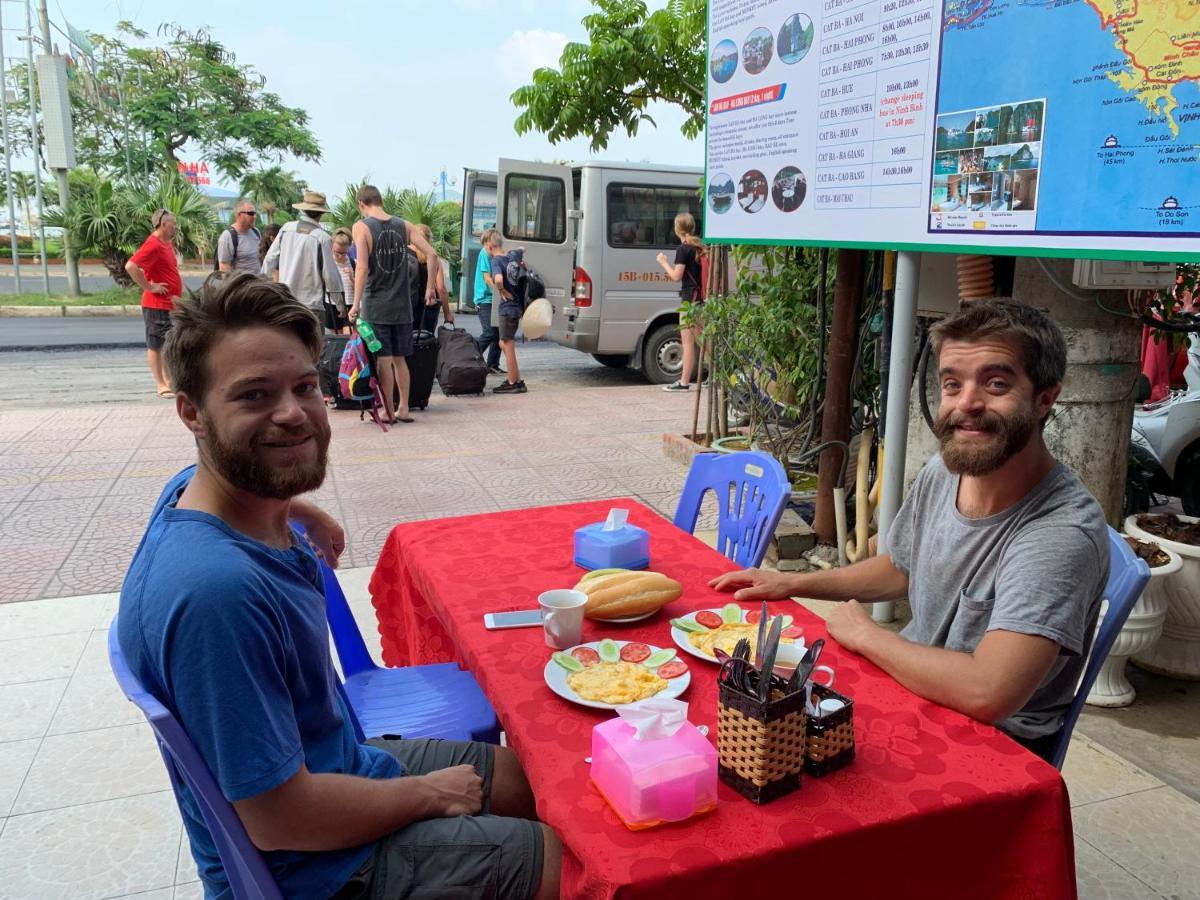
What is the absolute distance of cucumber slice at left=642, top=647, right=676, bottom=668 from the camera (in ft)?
5.96

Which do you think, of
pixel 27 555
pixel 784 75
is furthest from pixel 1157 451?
pixel 27 555

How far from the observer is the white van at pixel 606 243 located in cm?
996

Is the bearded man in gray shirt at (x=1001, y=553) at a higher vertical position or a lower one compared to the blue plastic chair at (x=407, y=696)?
higher

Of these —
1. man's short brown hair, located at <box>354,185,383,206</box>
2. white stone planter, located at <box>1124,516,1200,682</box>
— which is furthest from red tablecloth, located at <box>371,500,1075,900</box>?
man's short brown hair, located at <box>354,185,383,206</box>

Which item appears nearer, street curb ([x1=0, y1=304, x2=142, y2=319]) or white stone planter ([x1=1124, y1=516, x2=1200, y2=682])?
white stone planter ([x1=1124, y1=516, x2=1200, y2=682])

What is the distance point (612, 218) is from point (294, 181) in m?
23.0

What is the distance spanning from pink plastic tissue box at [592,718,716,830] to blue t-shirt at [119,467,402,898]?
50 cm

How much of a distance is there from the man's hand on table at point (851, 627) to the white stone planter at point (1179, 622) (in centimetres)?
206

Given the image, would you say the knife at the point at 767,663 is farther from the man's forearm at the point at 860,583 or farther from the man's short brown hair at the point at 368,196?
the man's short brown hair at the point at 368,196

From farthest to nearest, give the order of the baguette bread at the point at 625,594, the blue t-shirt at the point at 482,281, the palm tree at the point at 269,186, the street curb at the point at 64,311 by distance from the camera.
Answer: the palm tree at the point at 269,186 → the street curb at the point at 64,311 → the blue t-shirt at the point at 482,281 → the baguette bread at the point at 625,594

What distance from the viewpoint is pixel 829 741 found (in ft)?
4.70

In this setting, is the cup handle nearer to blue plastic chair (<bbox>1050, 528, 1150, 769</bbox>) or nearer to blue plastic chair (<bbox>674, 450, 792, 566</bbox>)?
blue plastic chair (<bbox>1050, 528, 1150, 769</bbox>)

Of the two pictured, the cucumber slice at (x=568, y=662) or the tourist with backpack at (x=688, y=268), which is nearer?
the cucumber slice at (x=568, y=662)

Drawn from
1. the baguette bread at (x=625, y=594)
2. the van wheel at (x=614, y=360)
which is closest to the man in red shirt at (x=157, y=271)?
the van wheel at (x=614, y=360)
